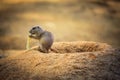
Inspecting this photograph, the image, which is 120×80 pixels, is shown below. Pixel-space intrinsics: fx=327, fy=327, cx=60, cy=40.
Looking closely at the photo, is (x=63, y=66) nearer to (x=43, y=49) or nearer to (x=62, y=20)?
(x=43, y=49)

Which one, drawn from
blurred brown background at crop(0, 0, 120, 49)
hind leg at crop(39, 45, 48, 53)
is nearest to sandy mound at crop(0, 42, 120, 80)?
hind leg at crop(39, 45, 48, 53)

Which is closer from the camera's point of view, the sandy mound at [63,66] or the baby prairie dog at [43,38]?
the sandy mound at [63,66]

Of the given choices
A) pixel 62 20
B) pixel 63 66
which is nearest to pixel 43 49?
pixel 63 66

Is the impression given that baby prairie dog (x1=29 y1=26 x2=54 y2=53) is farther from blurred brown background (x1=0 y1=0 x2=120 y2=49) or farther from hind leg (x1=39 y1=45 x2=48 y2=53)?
blurred brown background (x1=0 y1=0 x2=120 y2=49)

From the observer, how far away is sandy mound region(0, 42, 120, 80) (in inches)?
167

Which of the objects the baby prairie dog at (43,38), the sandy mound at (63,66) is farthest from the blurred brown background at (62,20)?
the sandy mound at (63,66)

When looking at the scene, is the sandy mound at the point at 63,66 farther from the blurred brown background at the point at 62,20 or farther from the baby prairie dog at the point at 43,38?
the blurred brown background at the point at 62,20

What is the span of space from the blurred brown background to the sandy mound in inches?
223

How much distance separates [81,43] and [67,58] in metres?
0.87

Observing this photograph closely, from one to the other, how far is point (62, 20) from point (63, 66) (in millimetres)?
9327

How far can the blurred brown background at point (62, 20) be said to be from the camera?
456 inches

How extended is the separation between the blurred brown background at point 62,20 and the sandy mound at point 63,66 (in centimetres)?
567

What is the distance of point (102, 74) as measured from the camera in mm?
4250

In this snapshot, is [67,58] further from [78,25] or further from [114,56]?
[78,25]
